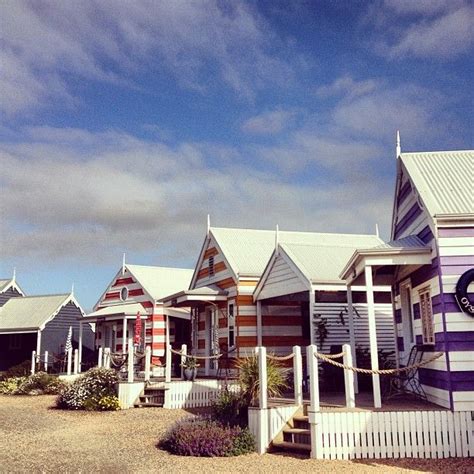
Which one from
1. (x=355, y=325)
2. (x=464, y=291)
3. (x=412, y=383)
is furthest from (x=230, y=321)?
(x=464, y=291)

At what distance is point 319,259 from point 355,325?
2.44 m

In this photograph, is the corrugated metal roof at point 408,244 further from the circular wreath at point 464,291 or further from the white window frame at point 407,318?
the white window frame at point 407,318

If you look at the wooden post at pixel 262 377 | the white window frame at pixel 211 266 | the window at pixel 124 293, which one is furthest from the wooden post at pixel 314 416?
the window at pixel 124 293

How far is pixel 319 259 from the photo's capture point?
1662cm

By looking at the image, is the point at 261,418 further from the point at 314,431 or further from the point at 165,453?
the point at 165,453

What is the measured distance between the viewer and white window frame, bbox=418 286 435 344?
1159 cm

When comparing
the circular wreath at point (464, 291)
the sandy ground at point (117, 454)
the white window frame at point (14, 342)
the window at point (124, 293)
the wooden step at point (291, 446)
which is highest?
the window at point (124, 293)

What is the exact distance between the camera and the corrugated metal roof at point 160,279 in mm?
27422

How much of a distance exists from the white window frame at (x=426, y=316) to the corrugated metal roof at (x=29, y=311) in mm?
23960

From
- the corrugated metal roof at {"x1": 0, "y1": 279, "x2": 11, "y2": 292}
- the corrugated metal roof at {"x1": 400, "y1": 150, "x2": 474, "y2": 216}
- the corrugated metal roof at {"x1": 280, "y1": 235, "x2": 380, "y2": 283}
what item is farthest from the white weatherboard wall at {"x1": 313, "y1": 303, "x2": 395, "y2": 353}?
the corrugated metal roof at {"x1": 0, "y1": 279, "x2": 11, "y2": 292}

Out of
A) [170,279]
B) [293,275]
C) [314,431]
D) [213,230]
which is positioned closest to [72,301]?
[170,279]

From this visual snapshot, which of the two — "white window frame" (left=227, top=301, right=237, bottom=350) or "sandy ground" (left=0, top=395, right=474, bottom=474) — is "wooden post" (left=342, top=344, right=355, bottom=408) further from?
"white window frame" (left=227, top=301, right=237, bottom=350)

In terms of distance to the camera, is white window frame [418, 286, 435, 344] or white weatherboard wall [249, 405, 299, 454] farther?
white window frame [418, 286, 435, 344]

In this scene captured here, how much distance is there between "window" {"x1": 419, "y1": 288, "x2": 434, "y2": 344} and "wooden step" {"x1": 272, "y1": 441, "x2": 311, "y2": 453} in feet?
12.0
